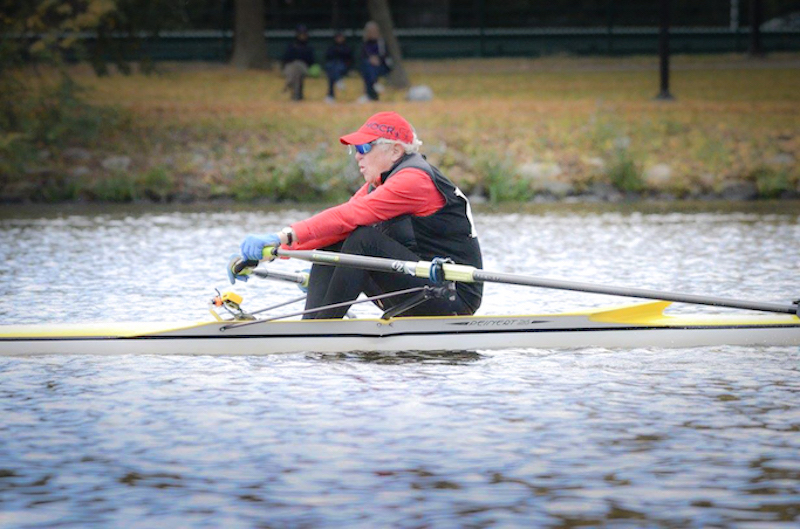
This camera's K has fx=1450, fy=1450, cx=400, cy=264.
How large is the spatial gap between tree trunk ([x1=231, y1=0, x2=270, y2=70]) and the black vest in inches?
1119

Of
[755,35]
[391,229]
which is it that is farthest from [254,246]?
[755,35]

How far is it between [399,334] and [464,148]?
56.6 ft

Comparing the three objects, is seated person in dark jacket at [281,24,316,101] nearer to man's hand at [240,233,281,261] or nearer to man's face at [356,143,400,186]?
man's face at [356,143,400,186]

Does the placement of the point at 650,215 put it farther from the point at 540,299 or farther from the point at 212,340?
the point at 212,340

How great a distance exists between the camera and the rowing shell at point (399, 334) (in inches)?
360

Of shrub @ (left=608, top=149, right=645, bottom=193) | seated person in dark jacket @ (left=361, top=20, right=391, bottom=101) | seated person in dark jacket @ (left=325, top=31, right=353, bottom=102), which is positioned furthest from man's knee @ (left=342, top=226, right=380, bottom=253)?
seated person in dark jacket @ (left=325, top=31, right=353, bottom=102)

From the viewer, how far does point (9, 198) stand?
25.2m

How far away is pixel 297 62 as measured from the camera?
102 ft

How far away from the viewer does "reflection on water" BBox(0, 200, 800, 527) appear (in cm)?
591

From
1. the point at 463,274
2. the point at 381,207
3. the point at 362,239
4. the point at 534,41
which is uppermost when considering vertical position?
the point at 534,41

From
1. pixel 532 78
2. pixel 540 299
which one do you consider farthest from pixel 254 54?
pixel 540 299

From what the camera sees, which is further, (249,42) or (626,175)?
(249,42)

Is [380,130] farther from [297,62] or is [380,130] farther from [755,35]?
[755,35]

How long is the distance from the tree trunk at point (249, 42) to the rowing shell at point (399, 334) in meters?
28.5
